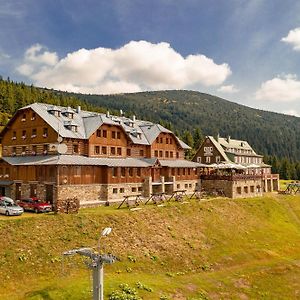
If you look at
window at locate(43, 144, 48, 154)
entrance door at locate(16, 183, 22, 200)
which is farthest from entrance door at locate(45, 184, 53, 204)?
window at locate(43, 144, 48, 154)

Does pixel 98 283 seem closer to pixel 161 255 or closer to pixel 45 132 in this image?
pixel 161 255

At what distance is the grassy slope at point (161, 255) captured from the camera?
29664mm

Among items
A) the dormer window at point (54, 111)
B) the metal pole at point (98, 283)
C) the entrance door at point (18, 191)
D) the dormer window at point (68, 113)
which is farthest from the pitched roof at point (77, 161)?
the metal pole at point (98, 283)

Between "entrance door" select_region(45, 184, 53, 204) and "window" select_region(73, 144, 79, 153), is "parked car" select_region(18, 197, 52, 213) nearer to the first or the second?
"entrance door" select_region(45, 184, 53, 204)

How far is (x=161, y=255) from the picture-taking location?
37.3 m

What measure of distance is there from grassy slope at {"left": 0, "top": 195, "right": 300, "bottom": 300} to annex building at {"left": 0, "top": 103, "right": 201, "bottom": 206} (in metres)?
9.30

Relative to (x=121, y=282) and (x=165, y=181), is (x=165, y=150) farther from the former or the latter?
(x=121, y=282)

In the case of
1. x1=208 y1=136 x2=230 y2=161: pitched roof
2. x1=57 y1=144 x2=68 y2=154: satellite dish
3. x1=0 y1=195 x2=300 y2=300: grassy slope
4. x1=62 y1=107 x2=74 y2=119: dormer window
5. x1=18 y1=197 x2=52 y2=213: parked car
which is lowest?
x1=0 y1=195 x2=300 y2=300: grassy slope

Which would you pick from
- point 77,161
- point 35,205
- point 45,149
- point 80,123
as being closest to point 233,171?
point 80,123

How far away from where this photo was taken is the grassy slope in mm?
29664

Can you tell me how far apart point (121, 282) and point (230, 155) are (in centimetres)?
6740

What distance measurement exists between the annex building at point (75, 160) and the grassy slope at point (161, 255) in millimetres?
9300

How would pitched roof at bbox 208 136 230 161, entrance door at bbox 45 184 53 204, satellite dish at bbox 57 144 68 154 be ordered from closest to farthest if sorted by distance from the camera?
entrance door at bbox 45 184 53 204
satellite dish at bbox 57 144 68 154
pitched roof at bbox 208 136 230 161

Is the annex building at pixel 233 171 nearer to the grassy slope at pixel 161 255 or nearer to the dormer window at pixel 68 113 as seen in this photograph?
the grassy slope at pixel 161 255
